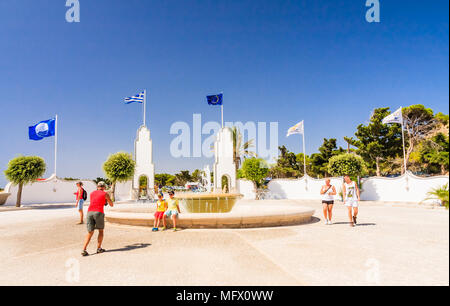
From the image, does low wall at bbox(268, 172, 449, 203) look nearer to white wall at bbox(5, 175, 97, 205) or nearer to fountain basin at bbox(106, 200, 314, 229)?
fountain basin at bbox(106, 200, 314, 229)

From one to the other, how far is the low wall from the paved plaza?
42.7 feet

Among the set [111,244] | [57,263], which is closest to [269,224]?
[111,244]

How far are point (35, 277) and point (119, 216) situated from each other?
5226 mm

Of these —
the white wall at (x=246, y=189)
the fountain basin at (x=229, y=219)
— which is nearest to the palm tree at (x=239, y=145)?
the white wall at (x=246, y=189)

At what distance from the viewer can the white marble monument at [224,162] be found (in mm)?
27422

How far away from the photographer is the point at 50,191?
2511cm

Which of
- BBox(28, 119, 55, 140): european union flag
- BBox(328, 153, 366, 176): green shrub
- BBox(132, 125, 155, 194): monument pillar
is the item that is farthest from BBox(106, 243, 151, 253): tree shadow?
BBox(28, 119, 55, 140): european union flag

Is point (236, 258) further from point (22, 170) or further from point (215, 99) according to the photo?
point (215, 99)

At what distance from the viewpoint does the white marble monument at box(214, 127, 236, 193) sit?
1080 inches

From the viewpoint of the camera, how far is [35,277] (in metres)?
4.30

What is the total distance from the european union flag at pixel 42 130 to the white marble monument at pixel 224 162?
54.1 feet

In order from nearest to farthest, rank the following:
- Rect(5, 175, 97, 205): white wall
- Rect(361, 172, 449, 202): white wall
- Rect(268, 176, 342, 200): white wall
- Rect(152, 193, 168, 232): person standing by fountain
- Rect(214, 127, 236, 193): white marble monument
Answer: Rect(152, 193, 168, 232): person standing by fountain < Rect(361, 172, 449, 202): white wall < Rect(5, 175, 97, 205): white wall < Rect(268, 176, 342, 200): white wall < Rect(214, 127, 236, 193): white marble monument
